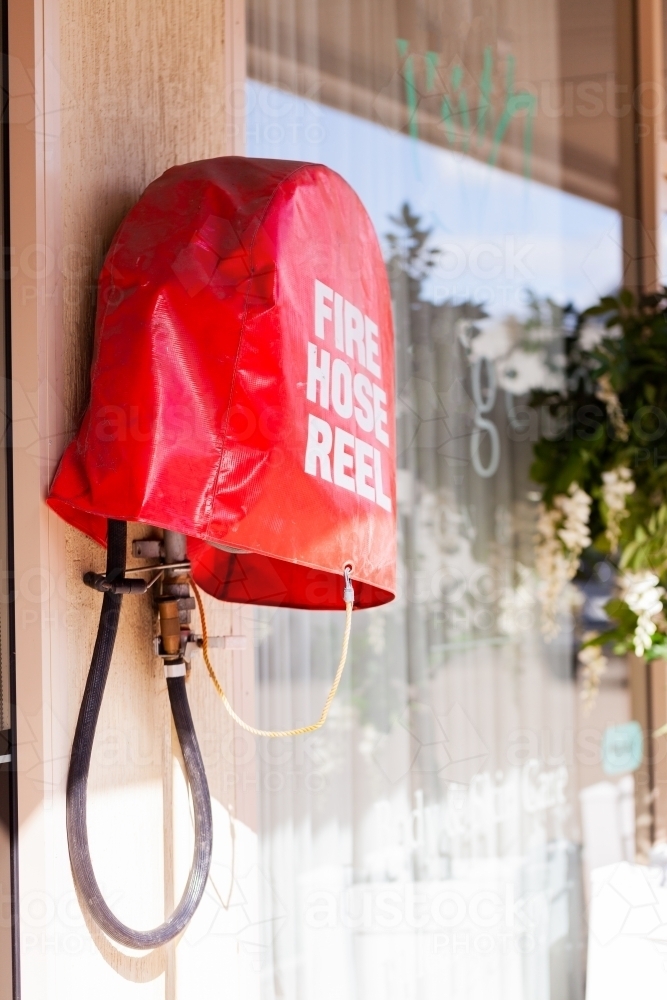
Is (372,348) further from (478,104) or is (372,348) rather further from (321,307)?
(478,104)

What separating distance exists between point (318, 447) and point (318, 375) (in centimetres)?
7

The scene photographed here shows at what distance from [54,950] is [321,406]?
585 mm

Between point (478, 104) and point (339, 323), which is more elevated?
point (478, 104)

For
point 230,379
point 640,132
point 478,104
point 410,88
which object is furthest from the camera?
point 640,132

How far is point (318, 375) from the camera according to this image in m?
0.88

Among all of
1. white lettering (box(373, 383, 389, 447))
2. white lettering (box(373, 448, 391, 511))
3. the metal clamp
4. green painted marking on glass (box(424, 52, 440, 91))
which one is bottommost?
the metal clamp

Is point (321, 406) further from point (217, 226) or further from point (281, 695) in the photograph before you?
point (281, 695)

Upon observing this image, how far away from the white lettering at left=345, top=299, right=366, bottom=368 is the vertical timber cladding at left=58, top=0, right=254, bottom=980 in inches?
10.6

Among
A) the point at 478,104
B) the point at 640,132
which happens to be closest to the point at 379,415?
the point at 478,104

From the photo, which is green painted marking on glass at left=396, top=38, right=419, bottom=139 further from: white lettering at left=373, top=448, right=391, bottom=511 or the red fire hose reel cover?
white lettering at left=373, top=448, right=391, bottom=511

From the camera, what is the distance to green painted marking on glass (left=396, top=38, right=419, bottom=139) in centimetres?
165

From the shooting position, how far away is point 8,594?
0.85 metres

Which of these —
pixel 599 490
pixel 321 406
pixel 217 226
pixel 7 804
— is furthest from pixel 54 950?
pixel 599 490

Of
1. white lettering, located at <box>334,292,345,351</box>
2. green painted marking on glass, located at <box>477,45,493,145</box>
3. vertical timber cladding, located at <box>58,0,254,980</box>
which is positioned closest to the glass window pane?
green painted marking on glass, located at <box>477,45,493,145</box>
